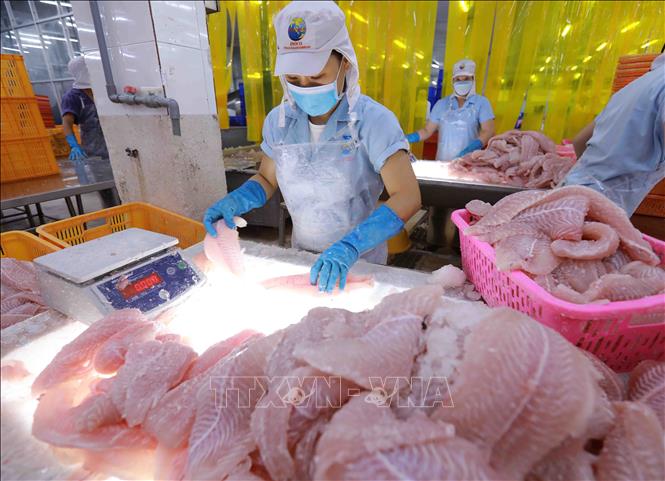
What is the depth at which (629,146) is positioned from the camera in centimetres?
234

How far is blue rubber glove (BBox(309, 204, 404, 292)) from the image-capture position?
152 cm

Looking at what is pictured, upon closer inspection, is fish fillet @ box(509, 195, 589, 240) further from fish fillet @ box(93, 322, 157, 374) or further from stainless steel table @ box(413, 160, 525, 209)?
stainless steel table @ box(413, 160, 525, 209)

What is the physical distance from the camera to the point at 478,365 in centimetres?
76

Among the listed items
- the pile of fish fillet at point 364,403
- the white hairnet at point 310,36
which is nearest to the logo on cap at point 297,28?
the white hairnet at point 310,36

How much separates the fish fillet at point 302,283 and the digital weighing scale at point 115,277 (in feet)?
1.06

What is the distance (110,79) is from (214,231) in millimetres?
1217

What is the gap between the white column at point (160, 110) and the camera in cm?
204

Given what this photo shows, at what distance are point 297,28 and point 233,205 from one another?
1026mm

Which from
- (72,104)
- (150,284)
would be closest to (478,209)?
(150,284)

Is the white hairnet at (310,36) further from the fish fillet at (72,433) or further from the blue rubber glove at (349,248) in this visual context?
the fish fillet at (72,433)

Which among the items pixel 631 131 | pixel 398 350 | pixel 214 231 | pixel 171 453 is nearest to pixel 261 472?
pixel 171 453

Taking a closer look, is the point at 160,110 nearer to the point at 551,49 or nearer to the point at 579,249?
the point at 579,249

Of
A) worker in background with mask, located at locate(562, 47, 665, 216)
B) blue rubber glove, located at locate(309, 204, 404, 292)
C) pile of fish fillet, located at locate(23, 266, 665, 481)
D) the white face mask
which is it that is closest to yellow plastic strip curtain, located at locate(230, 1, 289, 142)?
the white face mask

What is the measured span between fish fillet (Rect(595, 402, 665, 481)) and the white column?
249cm
